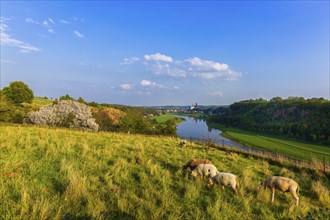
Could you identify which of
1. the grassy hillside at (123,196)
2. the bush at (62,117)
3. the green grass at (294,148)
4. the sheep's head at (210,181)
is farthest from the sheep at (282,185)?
the green grass at (294,148)

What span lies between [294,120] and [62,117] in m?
125

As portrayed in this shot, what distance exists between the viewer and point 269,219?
19.2 feet

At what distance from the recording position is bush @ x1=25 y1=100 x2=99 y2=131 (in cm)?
4259

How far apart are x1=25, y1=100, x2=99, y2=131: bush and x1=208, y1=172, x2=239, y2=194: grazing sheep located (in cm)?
3782

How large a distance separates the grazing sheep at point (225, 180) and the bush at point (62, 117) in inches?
1489

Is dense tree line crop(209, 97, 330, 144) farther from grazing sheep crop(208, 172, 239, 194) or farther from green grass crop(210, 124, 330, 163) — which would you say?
grazing sheep crop(208, 172, 239, 194)

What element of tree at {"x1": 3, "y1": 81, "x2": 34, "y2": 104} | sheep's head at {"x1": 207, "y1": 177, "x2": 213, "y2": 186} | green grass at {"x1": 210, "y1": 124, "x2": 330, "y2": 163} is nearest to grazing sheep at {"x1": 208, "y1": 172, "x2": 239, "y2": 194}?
sheep's head at {"x1": 207, "y1": 177, "x2": 213, "y2": 186}

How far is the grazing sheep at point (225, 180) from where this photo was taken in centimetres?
758

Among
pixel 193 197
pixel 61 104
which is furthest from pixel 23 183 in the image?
pixel 61 104

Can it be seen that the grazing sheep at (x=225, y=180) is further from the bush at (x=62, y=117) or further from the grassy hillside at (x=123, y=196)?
the bush at (x=62, y=117)

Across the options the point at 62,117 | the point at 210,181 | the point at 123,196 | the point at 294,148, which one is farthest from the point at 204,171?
the point at 294,148

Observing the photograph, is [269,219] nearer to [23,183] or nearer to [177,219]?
[177,219]

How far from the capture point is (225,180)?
7.71m

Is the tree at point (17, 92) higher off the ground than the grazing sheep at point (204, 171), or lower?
higher
